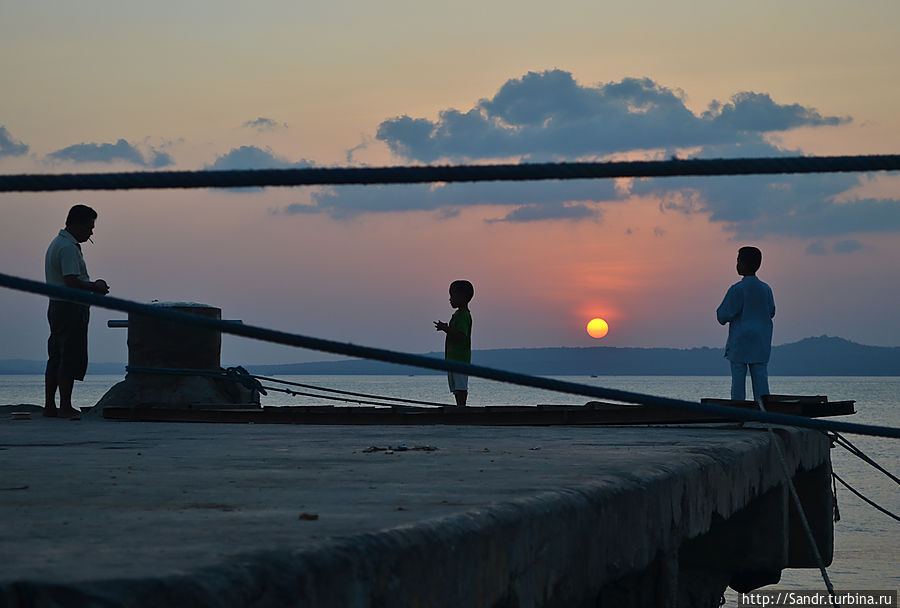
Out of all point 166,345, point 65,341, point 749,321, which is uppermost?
point 749,321

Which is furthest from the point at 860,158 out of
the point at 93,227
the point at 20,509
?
the point at 93,227

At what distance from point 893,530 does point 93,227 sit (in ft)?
89.3

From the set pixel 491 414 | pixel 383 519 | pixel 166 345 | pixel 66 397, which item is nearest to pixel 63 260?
pixel 66 397

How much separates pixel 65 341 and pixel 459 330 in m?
3.85

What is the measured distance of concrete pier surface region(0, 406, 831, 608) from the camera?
157 cm

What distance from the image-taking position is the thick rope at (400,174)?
2.38 meters

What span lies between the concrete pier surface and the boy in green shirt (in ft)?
15.5

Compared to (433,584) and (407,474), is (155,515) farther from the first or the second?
(407,474)

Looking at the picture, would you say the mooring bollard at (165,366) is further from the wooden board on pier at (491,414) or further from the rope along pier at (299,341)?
the rope along pier at (299,341)

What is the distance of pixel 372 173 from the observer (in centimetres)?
242

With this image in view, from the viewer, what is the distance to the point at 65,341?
26.8 ft

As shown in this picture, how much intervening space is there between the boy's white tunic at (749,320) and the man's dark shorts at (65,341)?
5.63 m

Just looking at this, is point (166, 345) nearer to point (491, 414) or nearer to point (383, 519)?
point (491, 414)

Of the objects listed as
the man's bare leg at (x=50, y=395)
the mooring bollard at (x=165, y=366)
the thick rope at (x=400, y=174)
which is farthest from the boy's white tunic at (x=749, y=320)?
the thick rope at (x=400, y=174)
